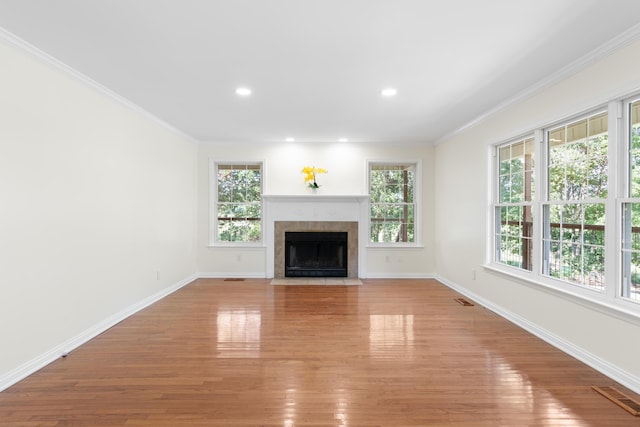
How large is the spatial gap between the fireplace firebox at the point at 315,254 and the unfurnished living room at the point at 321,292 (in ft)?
3.61

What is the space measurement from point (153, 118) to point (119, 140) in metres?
0.82

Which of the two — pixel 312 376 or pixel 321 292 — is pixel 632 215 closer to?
pixel 312 376

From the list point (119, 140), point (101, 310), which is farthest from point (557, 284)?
point (119, 140)

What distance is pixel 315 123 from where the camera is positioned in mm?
4723

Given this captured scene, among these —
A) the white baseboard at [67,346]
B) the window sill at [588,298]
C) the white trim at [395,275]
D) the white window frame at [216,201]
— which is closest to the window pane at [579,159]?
the window sill at [588,298]

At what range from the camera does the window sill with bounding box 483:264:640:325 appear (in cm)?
236

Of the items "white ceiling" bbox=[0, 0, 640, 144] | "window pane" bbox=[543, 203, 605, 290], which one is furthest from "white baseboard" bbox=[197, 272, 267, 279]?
"window pane" bbox=[543, 203, 605, 290]

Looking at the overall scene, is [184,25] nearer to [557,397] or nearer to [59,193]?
[59,193]

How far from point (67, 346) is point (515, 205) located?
473cm

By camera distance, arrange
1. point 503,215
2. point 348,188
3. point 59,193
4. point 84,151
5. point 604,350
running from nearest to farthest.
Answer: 1. point 604,350
2. point 59,193
3. point 84,151
4. point 503,215
5. point 348,188

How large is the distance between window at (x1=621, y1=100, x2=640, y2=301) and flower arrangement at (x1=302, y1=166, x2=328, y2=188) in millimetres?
4064

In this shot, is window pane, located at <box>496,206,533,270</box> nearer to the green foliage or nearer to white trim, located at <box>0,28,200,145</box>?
the green foliage

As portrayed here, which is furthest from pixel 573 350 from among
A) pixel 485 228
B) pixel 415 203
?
pixel 415 203

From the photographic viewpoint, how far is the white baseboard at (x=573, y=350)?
2.32 metres
